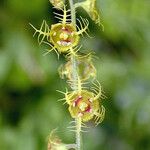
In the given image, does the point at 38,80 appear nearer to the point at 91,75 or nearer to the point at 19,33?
the point at 19,33

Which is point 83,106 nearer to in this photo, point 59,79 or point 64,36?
point 64,36

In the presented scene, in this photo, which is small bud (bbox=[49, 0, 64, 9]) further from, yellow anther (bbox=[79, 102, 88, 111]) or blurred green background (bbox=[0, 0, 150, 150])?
blurred green background (bbox=[0, 0, 150, 150])

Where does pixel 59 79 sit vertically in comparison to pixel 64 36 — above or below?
above

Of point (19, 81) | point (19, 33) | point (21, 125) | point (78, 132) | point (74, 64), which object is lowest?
point (78, 132)

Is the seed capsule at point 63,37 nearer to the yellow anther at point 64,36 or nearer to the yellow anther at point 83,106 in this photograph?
the yellow anther at point 64,36

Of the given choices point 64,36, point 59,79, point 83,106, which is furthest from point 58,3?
point 59,79

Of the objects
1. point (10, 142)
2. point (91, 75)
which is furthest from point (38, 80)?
point (91, 75)

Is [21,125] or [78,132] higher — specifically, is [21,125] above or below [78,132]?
above

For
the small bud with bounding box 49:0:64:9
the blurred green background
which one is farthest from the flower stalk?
the blurred green background
